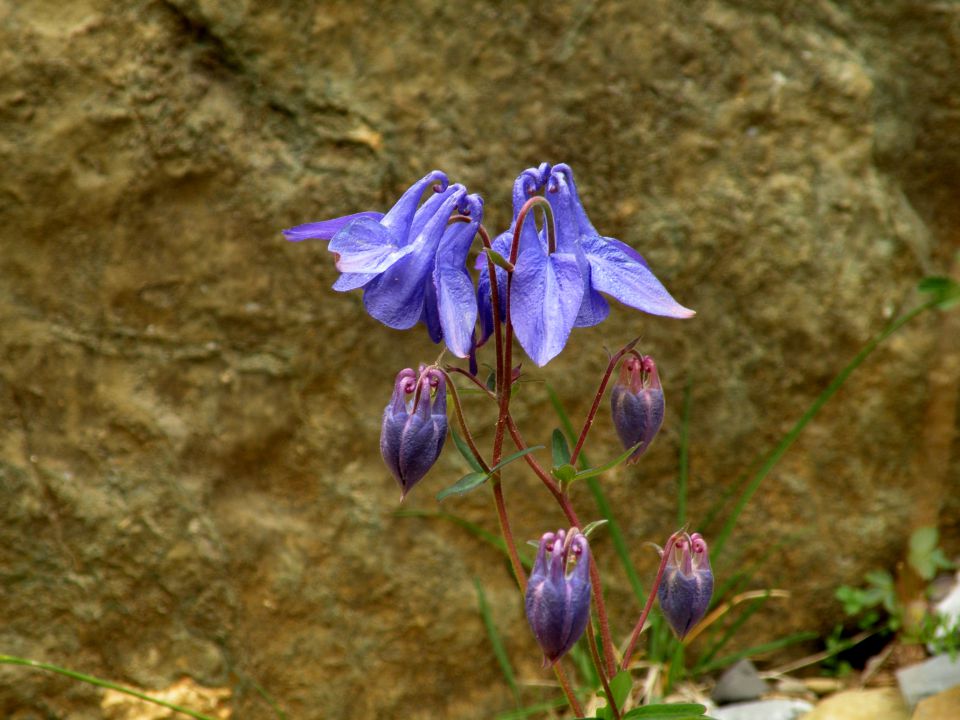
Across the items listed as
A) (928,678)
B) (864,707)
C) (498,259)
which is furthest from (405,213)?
(928,678)

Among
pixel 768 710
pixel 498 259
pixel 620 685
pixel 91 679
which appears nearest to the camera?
pixel 498 259

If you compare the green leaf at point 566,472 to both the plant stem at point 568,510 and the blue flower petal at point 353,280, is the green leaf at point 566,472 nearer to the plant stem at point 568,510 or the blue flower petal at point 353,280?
the plant stem at point 568,510

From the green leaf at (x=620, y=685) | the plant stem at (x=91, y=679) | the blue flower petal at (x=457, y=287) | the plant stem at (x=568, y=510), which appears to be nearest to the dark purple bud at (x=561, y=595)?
the plant stem at (x=568, y=510)

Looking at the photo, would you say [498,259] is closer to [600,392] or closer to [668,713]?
[600,392]

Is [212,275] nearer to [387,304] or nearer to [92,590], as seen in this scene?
[92,590]

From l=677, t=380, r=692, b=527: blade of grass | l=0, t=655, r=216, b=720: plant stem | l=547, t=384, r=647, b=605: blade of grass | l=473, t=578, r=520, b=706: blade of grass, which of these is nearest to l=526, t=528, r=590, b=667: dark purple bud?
l=0, t=655, r=216, b=720: plant stem

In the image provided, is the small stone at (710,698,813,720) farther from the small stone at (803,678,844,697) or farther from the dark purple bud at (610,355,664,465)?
the dark purple bud at (610,355,664,465)

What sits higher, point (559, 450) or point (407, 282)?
point (407, 282)
